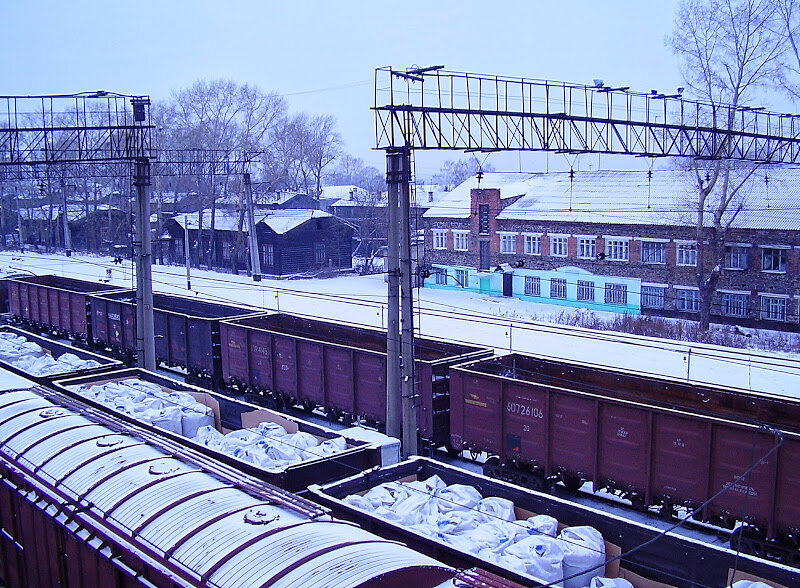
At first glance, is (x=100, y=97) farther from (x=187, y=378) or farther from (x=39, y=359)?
(x=187, y=378)

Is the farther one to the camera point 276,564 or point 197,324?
point 197,324

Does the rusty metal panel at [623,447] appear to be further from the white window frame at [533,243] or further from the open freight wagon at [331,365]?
the white window frame at [533,243]

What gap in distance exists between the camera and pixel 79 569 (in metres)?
8.77

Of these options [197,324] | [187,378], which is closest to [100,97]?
[197,324]

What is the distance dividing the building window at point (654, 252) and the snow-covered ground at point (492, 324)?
5.32 m

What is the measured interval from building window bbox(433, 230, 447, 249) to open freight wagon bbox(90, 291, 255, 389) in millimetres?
21248

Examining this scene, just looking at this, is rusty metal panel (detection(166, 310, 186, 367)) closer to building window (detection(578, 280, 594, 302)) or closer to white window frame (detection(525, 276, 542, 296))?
white window frame (detection(525, 276, 542, 296))

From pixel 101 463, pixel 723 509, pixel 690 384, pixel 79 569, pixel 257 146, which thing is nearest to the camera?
pixel 79 569

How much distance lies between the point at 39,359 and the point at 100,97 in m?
7.57

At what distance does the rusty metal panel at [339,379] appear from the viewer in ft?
60.0

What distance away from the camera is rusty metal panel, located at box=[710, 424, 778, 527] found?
37.8ft

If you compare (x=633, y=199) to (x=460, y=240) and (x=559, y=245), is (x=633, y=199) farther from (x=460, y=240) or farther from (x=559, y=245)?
(x=460, y=240)

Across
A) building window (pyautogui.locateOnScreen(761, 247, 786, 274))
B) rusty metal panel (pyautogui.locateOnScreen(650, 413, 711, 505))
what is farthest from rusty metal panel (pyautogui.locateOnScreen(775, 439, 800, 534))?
building window (pyautogui.locateOnScreen(761, 247, 786, 274))

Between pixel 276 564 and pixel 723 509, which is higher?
pixel 276 564
